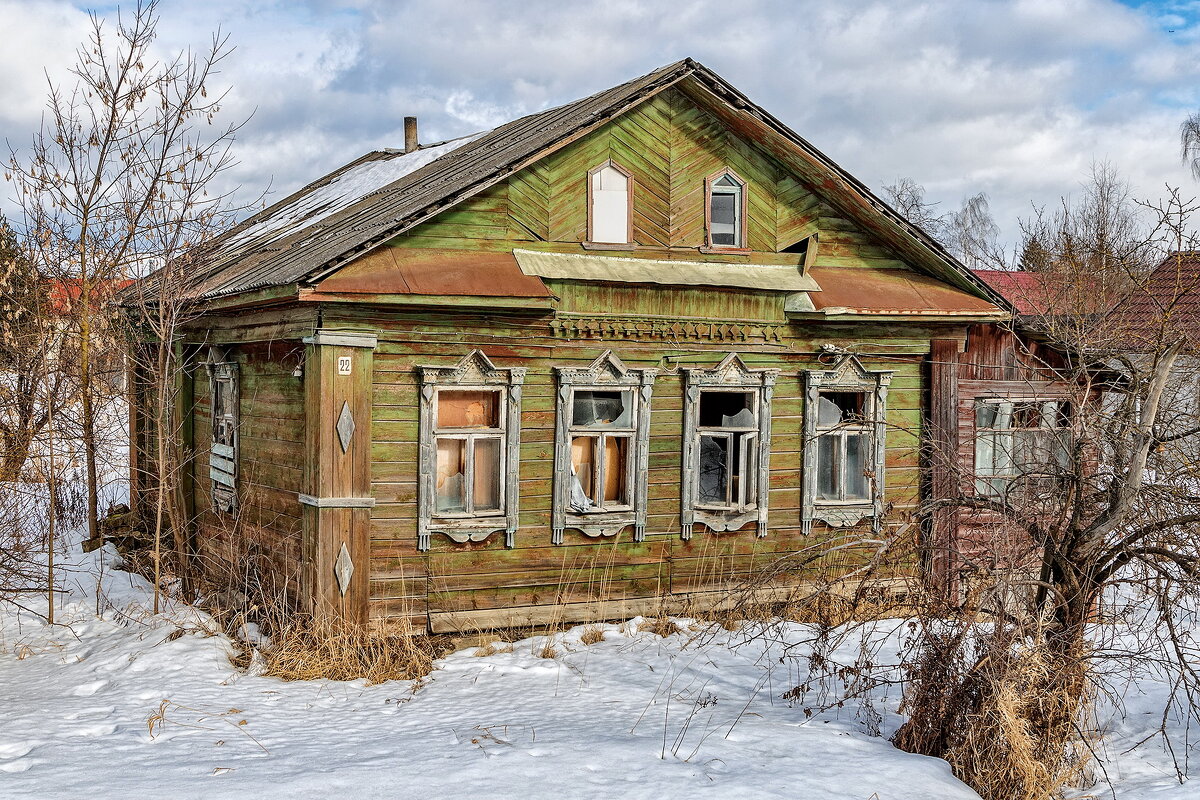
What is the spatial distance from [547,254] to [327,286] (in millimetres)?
2104

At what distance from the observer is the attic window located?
32.6 ft

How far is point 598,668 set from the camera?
8.29m

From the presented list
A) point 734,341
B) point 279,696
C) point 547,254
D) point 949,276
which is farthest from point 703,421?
point 279,696

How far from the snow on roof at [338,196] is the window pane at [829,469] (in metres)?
6.16

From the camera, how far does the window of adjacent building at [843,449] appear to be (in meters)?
10.4

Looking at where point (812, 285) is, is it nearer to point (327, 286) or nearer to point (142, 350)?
point (327, 286)

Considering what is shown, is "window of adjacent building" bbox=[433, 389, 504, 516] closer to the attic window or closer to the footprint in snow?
the attic window

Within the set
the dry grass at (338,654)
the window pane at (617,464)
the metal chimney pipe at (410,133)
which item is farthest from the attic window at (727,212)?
the metal chimney pipe at (410,133)

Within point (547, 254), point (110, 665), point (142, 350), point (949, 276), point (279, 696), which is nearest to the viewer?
point (279, 696)

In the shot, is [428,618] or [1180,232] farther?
[428,618]

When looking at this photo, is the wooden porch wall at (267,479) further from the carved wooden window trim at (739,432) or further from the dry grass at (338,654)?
the carved wooden window trim at (739,432)

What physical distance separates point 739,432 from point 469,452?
2.71 metres

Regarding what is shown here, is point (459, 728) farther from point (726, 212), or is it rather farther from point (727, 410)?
point (726, 212)

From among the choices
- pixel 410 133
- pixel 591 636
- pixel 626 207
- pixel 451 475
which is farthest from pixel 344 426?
pixel 410 133
